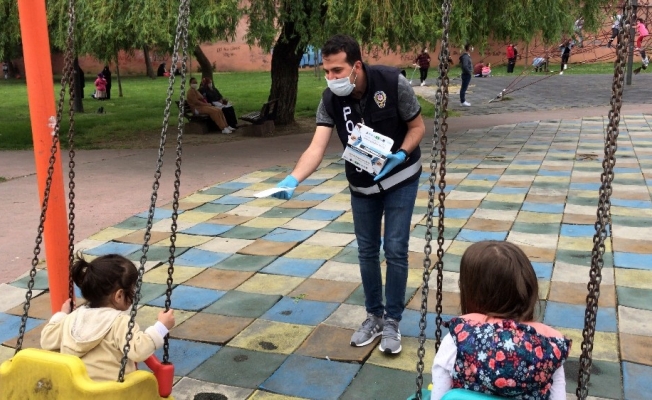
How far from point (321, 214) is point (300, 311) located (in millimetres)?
2437

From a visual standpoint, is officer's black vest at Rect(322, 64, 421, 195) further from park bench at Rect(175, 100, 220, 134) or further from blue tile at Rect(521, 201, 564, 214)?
park bench at Rect(175, 100, 220, 134)

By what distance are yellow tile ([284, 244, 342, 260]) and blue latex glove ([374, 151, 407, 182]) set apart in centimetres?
203

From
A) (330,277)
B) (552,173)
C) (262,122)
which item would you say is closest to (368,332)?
(330,277)

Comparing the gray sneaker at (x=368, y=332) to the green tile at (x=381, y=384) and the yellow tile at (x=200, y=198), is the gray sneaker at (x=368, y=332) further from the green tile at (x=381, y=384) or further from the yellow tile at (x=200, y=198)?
the yellow tile at (x=200, y=198)

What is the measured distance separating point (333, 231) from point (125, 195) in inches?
111

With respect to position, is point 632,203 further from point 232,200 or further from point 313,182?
point 232,200

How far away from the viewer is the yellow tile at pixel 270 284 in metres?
4.41

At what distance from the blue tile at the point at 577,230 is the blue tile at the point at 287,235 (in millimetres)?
2117

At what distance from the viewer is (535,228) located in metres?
5.73

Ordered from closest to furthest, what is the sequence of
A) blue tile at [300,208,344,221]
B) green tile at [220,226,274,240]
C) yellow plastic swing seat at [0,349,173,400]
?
yellow plastic swing seat at [0,349,173,400] < green tile at [220,226,274,240] < blue tile at [300,208,344,221]

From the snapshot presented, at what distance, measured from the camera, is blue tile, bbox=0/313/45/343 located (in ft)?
12.5

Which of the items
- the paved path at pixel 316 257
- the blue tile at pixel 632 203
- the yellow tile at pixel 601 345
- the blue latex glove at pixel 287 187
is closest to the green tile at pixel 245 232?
the paved path at pixel 316 257

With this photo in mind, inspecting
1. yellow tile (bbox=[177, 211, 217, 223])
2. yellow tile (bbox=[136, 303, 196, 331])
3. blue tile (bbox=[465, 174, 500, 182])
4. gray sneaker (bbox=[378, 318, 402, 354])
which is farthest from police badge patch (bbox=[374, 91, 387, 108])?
blue tile (bbox=[465, 174, 500, 182])

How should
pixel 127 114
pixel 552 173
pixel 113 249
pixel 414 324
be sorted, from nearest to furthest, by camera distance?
pixel 414 324, pixel 113 249, pixel 552 173, pixel 127 114
